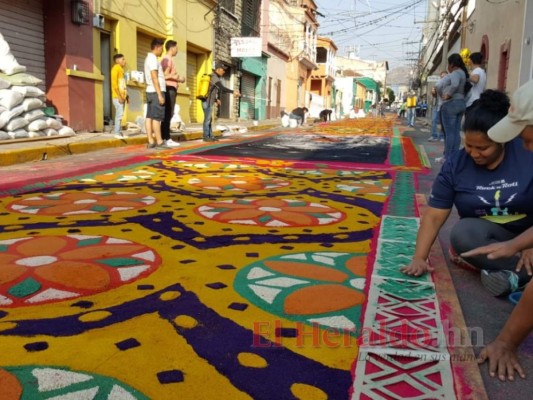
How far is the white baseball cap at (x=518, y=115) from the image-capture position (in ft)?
5.17

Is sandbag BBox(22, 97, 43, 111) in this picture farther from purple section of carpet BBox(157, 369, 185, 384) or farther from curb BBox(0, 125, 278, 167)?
purple section of carpet BBox(157, 369, 185, 384)

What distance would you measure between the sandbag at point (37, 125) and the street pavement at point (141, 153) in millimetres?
359

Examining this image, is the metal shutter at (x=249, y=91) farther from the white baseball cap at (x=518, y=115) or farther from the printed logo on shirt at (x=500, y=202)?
the white baseball cap at (x=518, y=115)

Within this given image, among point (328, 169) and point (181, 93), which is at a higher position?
point (181, 93)

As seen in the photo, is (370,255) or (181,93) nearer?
(370,255)

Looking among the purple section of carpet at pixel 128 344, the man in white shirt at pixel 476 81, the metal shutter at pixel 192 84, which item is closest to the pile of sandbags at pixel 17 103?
the man in white shirt at pixel 476 81

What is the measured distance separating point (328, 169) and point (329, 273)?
3901 millimetres

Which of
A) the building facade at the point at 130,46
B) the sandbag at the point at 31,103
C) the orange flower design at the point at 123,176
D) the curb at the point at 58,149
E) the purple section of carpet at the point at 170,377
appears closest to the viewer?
the purple section of carpet at the point at 170,377

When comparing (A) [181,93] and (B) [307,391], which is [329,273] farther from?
(A) [181,93]

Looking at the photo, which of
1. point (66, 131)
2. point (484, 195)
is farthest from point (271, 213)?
point (66, 131)

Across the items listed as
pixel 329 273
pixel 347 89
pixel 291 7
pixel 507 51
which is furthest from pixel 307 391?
pixel 347 89

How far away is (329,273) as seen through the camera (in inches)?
90.0

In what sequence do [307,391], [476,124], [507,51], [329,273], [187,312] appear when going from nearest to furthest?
[307,391]
[187,312]
[476,124]
[329,273]
[507,51]

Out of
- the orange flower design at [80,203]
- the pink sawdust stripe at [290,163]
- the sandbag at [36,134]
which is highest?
the sandbag at [36,134]
